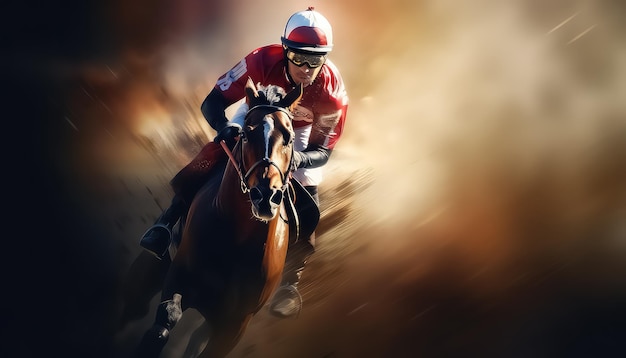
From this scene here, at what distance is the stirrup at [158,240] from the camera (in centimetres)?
488

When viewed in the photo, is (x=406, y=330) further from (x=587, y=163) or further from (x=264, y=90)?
(x=264, y=90)

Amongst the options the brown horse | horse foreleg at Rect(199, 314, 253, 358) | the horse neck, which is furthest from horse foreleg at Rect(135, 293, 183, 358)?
the horse neck

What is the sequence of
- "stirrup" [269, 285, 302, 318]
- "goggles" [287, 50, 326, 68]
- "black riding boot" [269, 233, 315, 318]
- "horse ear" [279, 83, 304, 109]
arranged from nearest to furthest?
1. "horse ear" [279, 83, 304, 109]
2. "goggles" [287, 50, 326, 68]
3. "black riding boot" [269, 233, 315, 318]
4. "stirrup" [269, 285, 302, 318]

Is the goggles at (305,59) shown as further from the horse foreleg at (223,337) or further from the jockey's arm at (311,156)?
the horse foreleg at (223,337)

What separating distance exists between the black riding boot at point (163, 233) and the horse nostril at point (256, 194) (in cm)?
118

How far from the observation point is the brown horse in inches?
165

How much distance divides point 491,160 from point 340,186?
5.81ft

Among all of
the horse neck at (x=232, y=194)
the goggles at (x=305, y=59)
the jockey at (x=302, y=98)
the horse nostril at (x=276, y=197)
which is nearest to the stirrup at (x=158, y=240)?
the jockey at (x=302, y=98)

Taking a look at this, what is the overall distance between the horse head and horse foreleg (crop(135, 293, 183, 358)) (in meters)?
0.94

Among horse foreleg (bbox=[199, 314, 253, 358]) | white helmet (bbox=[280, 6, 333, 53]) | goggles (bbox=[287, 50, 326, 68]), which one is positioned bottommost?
horse foreleg (bbox=[199, 314, 253, 358])

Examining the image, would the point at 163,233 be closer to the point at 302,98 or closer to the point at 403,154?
the point at 302,98

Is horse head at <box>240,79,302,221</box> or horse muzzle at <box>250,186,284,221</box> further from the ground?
horse head at <box>240,79,302,221</box>

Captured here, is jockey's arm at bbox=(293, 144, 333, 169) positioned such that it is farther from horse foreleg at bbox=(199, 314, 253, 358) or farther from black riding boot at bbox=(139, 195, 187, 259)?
horse foreleg at bbox=(199, 314, 253, 358)

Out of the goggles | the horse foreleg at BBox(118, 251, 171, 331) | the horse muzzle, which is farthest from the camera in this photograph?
the horse foreleg at BBox(118, 251, 171, 331)
